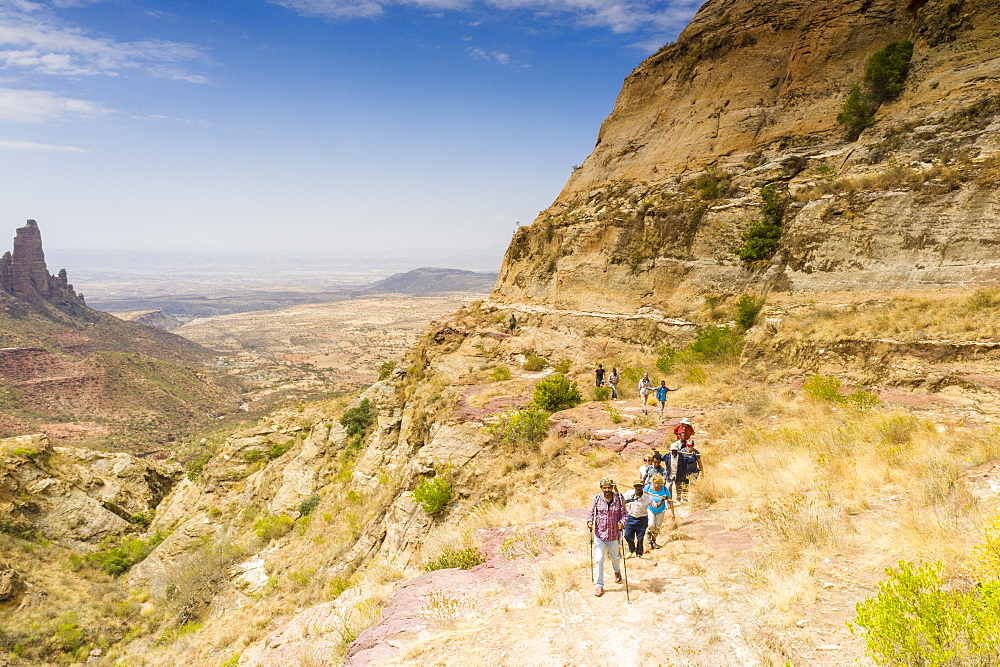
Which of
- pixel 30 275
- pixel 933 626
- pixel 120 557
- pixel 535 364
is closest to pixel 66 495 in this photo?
pixel 120 557

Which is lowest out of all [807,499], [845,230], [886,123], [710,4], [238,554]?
[238,554]

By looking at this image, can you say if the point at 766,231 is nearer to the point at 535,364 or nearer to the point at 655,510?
the point at 535,364

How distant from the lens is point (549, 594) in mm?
6613

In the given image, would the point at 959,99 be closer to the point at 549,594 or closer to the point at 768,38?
the point at 768,38

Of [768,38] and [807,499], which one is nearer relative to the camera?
[807,499]

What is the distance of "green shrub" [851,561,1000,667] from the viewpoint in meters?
3.31

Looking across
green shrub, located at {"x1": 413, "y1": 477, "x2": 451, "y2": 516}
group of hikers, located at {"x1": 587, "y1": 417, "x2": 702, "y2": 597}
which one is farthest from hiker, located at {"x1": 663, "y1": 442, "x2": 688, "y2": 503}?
green shrub, located at {"x1": 413, "y1": 477, "x2": 451, "y2": 516}

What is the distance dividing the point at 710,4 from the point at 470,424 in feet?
89.4

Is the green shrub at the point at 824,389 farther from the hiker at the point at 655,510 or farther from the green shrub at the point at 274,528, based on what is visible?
the green shrub at the point at 274,528

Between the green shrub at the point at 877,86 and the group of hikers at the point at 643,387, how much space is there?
41.6 ft

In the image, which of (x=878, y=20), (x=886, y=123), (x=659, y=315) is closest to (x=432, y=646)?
(x=659, y=315)

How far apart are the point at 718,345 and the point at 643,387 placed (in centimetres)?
462

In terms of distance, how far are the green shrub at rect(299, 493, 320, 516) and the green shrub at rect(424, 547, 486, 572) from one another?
1209cm

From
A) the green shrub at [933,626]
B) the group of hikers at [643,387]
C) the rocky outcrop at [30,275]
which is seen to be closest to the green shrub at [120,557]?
the group of hikers at [643,387]
